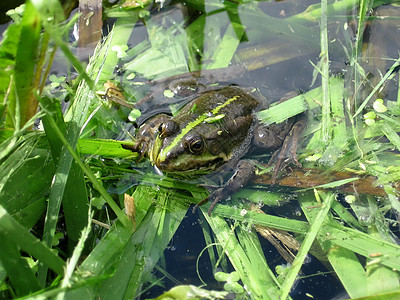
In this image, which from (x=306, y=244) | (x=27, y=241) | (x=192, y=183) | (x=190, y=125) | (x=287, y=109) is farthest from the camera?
(x=287, y=109)

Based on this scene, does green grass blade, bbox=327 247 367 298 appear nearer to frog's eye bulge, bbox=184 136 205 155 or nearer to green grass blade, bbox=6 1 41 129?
frog's eye bulge, bbox=184 136 205 155

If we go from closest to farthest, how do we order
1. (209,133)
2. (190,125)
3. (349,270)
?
(349,270)
(190,125)
(209,133)

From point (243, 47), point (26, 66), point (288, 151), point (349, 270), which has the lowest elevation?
point (349, 270)

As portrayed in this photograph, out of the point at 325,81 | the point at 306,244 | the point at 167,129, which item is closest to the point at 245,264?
the point at 306,244

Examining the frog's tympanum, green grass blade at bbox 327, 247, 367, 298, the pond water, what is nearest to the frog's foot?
the frog's tympanum

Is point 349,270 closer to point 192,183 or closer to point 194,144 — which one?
point 192,183

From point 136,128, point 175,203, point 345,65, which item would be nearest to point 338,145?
point 345,65

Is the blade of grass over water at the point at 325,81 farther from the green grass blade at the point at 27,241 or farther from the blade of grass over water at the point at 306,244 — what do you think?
the green grass blade at the point at 27,241

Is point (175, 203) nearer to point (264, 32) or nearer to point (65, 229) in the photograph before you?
point (65, 229)

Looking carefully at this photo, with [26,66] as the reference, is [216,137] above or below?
below
